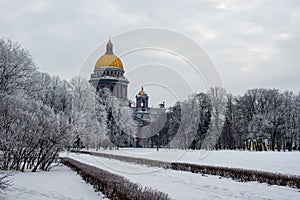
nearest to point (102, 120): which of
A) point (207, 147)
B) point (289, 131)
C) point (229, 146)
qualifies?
point (207, 147)

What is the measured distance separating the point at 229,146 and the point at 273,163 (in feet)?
94.7

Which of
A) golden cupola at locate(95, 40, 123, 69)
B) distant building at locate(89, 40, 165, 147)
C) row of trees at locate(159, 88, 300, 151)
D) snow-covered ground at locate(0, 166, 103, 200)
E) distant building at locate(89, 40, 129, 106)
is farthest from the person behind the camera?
golden cupola at locate(95, 40, 123, 69)

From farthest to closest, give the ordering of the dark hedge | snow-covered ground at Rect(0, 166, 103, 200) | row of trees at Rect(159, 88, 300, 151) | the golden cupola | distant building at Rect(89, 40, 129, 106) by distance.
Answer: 1. the golden cupola
2. distant building at Rect(89, 40, 129, 106)
3. row of trees at Rect(159, 88, 300, 151)
4. snow-covered ground at Rect(0, 166, 103, 200)
5. the dark hedge

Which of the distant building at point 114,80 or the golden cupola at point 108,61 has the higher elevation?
the golden cupola at point 108,61

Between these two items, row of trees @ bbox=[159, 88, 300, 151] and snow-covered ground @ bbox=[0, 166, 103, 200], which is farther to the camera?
row of trees @ bbox=[159, 88, 300, 151]

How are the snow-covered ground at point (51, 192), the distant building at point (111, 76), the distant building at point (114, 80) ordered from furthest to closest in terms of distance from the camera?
the distant building at point (111, 76), the distant building at point (114, 80), the snow-covered ground at point (51, 192)

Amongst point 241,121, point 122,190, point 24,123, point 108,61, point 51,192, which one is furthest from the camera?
point 108,61

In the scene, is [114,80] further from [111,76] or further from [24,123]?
[24,123]

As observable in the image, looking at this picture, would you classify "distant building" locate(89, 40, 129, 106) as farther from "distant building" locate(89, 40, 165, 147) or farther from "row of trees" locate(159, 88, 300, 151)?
"row of trees" locate(159, 88, 300, 151)

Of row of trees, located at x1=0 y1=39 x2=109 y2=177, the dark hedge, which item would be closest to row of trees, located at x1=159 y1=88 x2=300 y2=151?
row of trees, located at x1=0 y1=39 x2=109 y2=177

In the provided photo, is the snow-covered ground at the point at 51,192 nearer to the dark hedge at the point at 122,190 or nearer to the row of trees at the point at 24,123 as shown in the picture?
the dark hedge at the point at 122,190

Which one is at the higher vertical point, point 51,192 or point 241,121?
point 241,121

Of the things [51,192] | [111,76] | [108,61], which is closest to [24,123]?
[51,192]

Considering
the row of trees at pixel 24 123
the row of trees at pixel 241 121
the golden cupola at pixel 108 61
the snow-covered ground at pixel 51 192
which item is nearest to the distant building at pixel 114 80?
the golden cupola at pixel 108 61
